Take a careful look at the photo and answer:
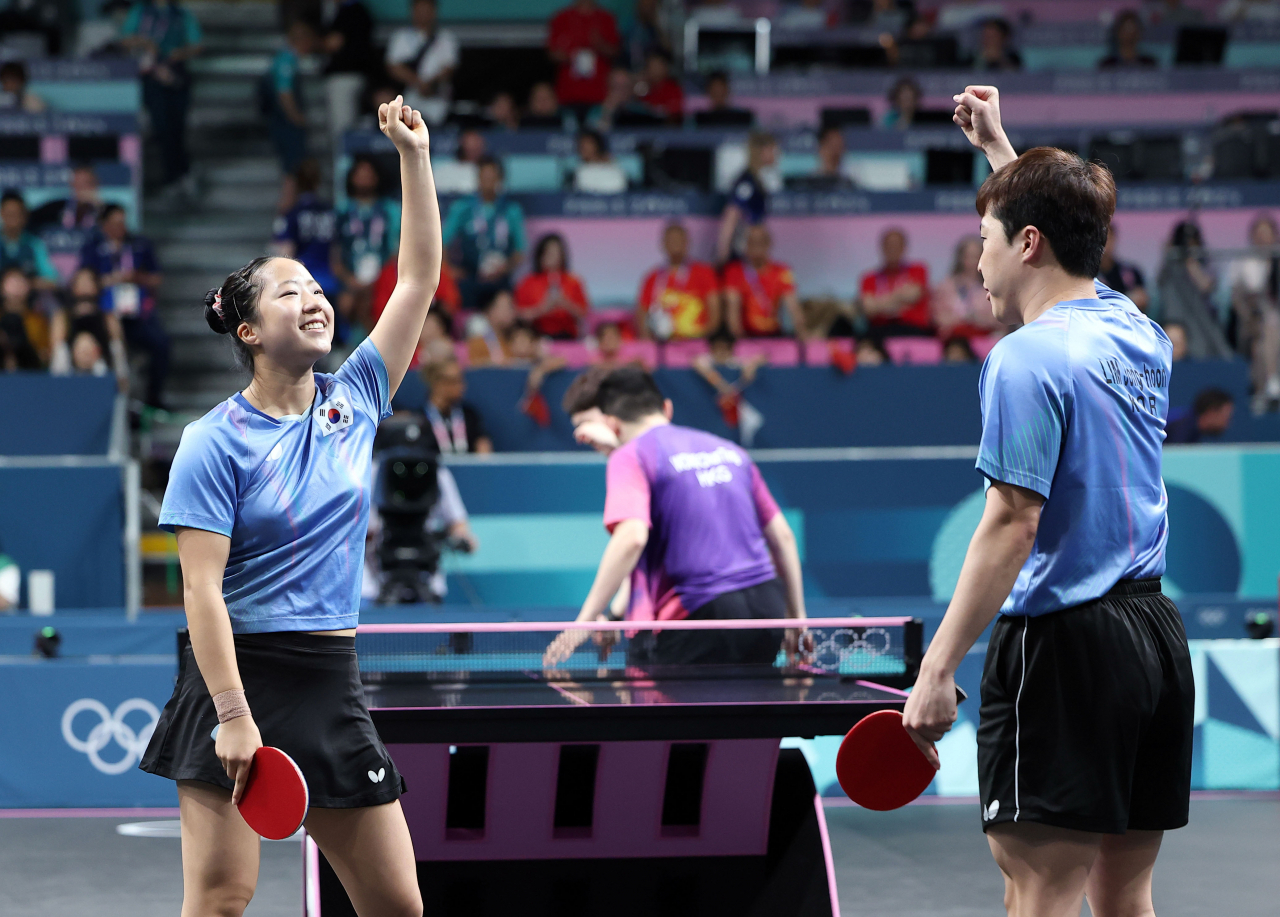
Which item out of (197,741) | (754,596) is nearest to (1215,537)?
(754,596)

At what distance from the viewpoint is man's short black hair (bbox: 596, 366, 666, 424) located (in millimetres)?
4613

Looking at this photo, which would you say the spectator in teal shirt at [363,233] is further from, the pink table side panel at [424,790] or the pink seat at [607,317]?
the pink table side panel at [424,790]

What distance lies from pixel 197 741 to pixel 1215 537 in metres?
6.88

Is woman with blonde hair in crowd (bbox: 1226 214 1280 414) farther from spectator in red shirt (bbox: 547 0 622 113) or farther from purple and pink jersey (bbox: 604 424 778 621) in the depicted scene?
purple and pink jersey (bbox: 604 424 778 621)

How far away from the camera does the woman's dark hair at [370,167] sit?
1058cm

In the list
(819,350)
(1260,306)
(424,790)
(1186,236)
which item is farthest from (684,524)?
(1186,236)

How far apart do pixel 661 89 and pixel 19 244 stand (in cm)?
528

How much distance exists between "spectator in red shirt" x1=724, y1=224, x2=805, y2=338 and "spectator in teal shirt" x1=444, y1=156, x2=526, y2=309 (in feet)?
5.12

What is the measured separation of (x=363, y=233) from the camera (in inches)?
413

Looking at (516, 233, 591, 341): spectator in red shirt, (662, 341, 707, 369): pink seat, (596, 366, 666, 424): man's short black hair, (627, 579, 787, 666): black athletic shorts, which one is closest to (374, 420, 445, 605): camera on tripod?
(662, 341, 707, 369): pink seat

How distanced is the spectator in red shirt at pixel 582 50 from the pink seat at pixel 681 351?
3844 millimetres

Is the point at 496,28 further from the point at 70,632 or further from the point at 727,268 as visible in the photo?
the point at 70,632

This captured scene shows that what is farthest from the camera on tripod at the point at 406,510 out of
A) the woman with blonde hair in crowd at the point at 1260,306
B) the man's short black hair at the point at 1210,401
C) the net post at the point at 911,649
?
the woman with blonde hair in crowd at the point at 1260,306

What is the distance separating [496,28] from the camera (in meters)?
15.1
